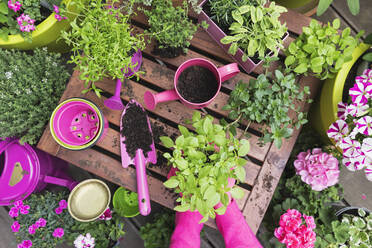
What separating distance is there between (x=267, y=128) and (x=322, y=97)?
33 centimetres

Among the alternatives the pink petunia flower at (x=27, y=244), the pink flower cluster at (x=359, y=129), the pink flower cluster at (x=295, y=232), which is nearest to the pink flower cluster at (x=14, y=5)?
the pink petunia flower at (x=27, y=244)

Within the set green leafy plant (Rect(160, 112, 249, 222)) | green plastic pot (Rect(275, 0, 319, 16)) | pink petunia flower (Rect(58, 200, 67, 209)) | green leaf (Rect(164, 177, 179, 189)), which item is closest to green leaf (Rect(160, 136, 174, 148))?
green leafy plant (Rect(160, 112, 249, 222))

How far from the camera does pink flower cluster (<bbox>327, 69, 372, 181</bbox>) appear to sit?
86 centimetres

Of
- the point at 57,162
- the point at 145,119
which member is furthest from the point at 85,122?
the point at 57,162

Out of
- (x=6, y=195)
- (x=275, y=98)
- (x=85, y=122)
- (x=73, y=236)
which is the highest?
(x=275, y=98)

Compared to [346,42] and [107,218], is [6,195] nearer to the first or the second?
[107,218]

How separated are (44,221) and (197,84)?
1084 millimetres

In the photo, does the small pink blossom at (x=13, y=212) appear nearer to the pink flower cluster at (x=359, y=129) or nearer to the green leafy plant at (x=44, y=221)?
the green leafy plant at (x=44, y=221)

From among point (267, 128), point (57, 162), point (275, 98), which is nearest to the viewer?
point (275, 98)

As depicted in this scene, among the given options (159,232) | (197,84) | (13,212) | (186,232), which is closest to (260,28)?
(197,84)

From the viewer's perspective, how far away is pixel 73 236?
1358 millimetres

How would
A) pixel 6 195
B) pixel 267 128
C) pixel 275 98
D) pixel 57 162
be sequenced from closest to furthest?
1. pixel 275 98
2. pixel 267 128
3. pixel 6 195
4. pixel 57 162

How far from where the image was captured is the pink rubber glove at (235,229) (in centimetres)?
109

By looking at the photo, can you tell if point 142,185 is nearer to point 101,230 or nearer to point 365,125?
point 101,230
